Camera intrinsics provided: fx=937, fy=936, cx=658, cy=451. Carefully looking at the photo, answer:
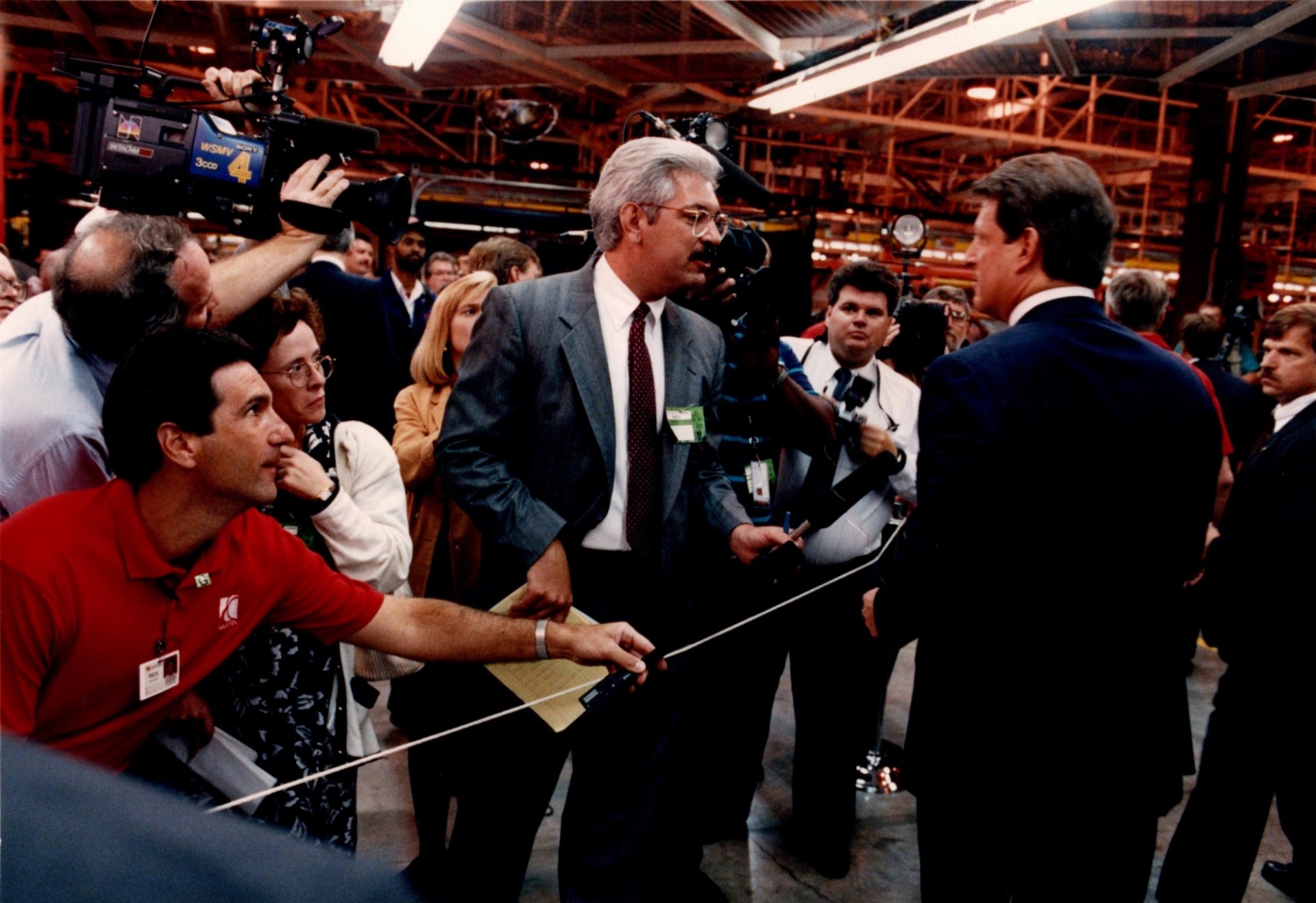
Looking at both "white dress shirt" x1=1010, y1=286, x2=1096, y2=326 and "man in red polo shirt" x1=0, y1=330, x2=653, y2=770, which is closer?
"man in red polo shirt" x1=0, y1=330, x2=653, y2=770

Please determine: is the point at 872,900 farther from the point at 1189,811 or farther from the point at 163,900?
the point at 163,900

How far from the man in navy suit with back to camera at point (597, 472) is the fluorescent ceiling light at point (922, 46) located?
7.62 feet

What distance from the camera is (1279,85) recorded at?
436 cm

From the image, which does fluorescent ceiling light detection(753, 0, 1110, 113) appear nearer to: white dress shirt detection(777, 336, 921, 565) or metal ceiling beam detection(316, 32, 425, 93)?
white dress shirt detection(777, 336, 921, 565)

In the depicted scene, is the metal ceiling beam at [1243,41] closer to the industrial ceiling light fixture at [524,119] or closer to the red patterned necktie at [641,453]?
the red patterned necktie at [641,453]

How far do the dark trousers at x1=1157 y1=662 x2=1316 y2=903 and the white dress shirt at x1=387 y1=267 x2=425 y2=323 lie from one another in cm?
378

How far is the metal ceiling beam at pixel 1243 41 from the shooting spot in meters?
3.59

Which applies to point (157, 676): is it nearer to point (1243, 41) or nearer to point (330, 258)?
point (330, 258)

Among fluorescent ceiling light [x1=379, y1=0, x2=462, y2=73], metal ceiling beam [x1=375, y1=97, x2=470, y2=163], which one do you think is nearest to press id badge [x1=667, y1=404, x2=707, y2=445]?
fluorescent ceiling light [x1=379, y1=0, x2=462, y2=73]

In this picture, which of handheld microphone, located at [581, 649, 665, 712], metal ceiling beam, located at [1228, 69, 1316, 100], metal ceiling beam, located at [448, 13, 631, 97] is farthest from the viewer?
metal ceiling beam, located at [448, 13, 631, 97]

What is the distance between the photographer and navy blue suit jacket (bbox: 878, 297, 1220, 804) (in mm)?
1508

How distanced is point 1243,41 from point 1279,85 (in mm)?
526

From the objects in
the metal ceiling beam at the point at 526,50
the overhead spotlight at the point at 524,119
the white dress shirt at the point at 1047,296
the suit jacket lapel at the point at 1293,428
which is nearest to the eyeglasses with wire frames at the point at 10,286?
the metal ceiling beam at the point at 526,50

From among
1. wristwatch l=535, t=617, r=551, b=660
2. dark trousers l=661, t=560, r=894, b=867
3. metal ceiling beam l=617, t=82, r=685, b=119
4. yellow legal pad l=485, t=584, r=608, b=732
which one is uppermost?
metal ceiling beam l=617, t=82, r=685, b=119
